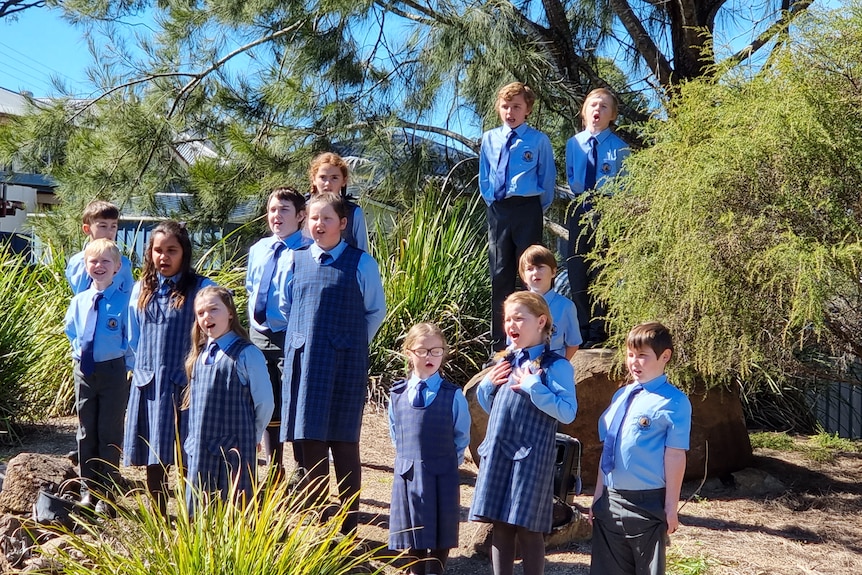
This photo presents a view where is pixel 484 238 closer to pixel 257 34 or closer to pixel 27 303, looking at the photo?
pixel 257 34

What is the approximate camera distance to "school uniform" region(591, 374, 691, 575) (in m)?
Answer: 3.40

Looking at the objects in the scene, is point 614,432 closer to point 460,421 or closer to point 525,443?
point 525,443

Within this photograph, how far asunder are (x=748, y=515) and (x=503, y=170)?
7.97 feet

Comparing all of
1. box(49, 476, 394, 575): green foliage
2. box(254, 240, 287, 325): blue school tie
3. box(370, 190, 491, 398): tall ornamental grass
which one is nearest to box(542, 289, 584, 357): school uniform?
box(254, 240, 287, 325): blue school tie

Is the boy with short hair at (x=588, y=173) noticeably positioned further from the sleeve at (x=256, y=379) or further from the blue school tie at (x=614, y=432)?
the sleeve at (x=256, y=379)

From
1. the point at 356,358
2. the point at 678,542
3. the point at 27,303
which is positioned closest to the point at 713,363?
the point at 678,542

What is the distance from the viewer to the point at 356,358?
418 cm

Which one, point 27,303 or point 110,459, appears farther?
point 27,303

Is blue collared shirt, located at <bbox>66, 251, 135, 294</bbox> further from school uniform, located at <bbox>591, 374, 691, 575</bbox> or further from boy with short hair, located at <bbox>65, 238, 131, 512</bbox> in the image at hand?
school uniform, located at <bbox>591, 374, 691, 575</bbox>

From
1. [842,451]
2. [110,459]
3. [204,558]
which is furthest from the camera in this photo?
[842,451]

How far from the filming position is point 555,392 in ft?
11.9

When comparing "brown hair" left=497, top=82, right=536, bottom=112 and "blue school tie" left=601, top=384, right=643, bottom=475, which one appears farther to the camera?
"brown hair" left=497, top=82, right=536, bottom=112

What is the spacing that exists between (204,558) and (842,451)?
554 centimetres

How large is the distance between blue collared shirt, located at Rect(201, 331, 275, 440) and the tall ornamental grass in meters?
3.69
